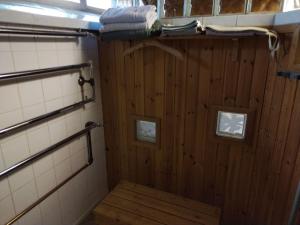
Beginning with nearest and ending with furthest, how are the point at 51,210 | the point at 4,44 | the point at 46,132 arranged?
the point at 4,44 → the point at 46,132 → the point at 51,210

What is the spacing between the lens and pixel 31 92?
A: 4.51ft

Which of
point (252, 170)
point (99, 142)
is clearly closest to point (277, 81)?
point (252, 170)

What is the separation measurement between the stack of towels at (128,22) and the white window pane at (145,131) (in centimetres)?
76

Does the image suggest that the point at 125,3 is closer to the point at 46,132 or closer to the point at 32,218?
the point at 46,132

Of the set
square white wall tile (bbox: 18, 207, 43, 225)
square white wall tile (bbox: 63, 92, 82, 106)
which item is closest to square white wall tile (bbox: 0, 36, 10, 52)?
square white wall tile (bbox: 63, 92, 82, 106)

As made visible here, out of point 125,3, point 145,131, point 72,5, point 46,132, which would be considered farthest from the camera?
point 125,3

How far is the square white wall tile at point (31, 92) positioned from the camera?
4.34 ft

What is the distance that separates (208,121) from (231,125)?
0.57 ft

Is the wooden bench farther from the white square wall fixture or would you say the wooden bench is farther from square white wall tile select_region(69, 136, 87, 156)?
the white square wall fixture

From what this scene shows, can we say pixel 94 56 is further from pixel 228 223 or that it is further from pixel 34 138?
pixel 228 223

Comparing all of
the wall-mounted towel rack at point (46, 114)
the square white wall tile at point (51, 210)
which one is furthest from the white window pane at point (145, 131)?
the square white wall tile at point (51, 210)

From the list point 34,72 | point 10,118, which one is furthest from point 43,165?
point 34,72

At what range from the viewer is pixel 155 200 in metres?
1.83

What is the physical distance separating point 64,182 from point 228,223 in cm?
142
